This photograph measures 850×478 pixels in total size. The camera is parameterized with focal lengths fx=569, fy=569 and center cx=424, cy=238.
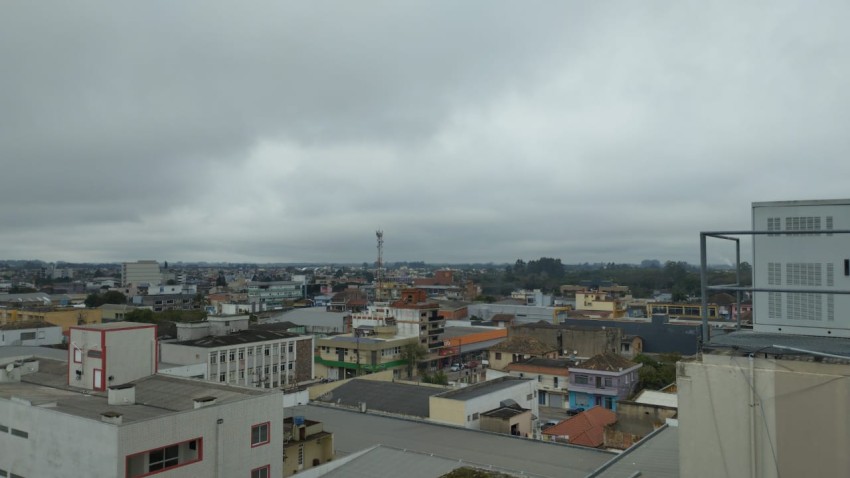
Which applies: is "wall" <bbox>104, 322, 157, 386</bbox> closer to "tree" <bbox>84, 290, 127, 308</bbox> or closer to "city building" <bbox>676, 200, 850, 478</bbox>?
"city building" <bbox>676, 200, 850, 478</bbox>

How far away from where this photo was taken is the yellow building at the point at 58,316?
150 feet

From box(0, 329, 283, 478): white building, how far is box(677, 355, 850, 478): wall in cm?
1028

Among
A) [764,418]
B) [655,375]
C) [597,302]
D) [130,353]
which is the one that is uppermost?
[764,418]

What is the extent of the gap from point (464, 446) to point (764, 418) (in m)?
12.2

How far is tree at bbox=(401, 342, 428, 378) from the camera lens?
39.6m

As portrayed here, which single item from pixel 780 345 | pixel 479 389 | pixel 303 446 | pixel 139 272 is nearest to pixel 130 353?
pixel 303 446

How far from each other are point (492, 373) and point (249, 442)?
1955 centimetres

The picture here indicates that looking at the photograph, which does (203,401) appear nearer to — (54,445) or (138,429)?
(138,429)

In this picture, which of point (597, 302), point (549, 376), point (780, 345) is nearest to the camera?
point (780, 345)

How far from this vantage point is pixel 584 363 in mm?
28688

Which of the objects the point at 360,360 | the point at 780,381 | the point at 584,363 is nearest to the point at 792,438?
the point at 780,381

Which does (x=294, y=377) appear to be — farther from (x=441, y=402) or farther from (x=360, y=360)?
(x=441, y=402)

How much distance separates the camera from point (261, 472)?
13.4 meters

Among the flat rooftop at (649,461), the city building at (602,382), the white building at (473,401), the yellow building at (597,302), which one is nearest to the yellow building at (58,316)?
the white building at (473,401)
